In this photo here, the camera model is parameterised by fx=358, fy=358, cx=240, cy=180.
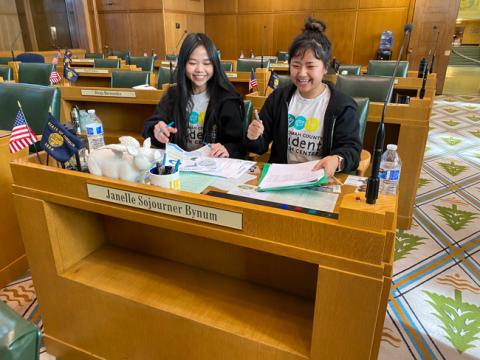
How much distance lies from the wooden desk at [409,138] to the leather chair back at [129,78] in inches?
82.8

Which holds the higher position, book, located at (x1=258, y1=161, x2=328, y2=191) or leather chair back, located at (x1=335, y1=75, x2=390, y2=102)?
leather chair back, located at (x1=335, y1=75, x2=390, y2=102)


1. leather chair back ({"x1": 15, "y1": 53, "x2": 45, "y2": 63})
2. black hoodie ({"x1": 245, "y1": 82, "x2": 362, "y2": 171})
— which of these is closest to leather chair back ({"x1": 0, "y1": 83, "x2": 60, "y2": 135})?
black hoodie ({"x1": 245, "y1": 82, "x2": 362, "y2": 171})

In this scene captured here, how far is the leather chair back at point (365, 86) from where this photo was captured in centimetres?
252

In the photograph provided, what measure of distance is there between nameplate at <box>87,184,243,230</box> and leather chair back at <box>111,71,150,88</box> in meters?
2.50

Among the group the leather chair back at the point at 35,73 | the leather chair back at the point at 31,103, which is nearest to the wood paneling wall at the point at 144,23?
the leather chair back at the point at 35,73

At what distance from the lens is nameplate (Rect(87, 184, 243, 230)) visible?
3.26ft

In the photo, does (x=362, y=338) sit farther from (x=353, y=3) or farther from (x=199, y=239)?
(x=353, y=3)

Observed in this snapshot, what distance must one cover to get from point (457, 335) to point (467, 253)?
0.81 metres

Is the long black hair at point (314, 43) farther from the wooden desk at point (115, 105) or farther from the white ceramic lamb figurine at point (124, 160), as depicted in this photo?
the wooden desk at point (115, 105)

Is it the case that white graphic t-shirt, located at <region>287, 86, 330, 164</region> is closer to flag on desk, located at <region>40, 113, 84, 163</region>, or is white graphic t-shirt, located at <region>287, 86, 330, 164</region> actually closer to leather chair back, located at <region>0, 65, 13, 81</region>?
flag on desk, located at <region>40, 113, 84, 163</region>

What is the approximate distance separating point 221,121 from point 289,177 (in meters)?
0.76

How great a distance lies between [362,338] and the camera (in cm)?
94

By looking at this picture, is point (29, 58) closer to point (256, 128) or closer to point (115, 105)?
point (115, 105)

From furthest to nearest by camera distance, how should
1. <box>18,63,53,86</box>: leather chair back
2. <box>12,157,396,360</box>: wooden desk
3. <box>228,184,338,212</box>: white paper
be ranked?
<box>18,63,53,86</box>: leather chair back → <box>228,184,338,212</box>: white paper → <box>12,157,396,360</box>: wooden desk
